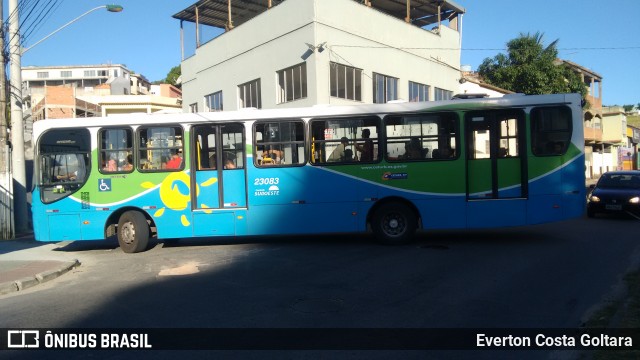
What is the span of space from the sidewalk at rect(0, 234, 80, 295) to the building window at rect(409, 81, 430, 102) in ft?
67.1

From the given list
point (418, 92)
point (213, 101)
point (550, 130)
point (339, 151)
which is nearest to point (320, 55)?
point (418, 92)

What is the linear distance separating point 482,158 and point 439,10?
814 inches

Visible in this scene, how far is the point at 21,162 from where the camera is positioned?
1558cm

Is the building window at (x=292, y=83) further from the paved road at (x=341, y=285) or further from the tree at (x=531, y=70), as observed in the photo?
the tree at (x=531, y=70)

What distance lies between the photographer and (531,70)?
1214 inches

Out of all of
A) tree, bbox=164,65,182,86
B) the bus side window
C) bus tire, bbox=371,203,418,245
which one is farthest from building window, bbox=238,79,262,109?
tree, bbox=164,65,182,86

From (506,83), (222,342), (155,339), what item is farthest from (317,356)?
(506,83)

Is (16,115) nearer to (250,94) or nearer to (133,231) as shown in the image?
(133,231)

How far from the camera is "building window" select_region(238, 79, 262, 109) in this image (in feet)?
82.9

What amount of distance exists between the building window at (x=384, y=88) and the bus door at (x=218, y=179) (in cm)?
1458

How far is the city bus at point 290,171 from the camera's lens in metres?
11.1

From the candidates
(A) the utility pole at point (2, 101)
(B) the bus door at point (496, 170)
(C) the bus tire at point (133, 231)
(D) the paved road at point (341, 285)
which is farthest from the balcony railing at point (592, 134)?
(A) the utility pole at point (2, 101)

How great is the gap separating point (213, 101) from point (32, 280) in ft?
71.2

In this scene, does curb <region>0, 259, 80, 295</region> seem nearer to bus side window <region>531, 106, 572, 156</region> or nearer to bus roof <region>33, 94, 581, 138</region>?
bus roof <region>33, 94, 581, 138</region>
